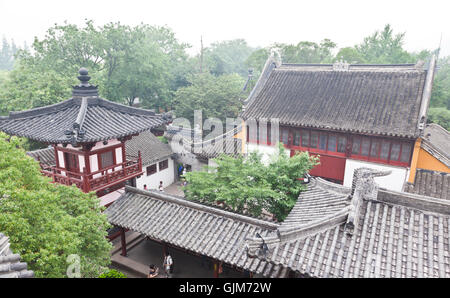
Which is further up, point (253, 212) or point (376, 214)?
point (376, 214)

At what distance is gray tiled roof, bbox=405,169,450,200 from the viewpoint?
14566mm

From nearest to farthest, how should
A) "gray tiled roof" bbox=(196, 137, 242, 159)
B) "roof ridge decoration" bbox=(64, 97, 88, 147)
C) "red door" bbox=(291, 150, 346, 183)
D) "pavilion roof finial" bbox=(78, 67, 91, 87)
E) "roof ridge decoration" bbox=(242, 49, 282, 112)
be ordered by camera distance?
"roof ridge decoration" bbox=(64, 97, 88, 147)
"pavilion roof finial" bbox=(78, 67, 91, 87)
"red door" bbox=(291, 150, 346, 183)
"roof ridge decoration" bbox=(242, 49, 282, 112)
"gray tiled roof" bbox=(196, 137, 242, 159)

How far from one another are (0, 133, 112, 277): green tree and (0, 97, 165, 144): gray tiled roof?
3134mm

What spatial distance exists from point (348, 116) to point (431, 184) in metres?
5.76

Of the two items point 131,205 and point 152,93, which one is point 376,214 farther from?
point 152,93

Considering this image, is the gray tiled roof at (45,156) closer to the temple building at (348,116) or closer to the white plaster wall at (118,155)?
the white plaster wall at (118,155)

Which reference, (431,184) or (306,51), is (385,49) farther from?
(431,184)

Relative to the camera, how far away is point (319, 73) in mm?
22312

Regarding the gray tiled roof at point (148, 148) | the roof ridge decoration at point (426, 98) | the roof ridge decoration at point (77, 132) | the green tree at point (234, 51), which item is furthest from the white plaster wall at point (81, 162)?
the green tree at point (234, 51)

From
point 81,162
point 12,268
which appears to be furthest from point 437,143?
point 12,268

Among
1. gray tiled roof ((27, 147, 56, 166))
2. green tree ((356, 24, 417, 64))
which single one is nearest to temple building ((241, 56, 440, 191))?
gray tiled roof ((27, 147, 56, 166))

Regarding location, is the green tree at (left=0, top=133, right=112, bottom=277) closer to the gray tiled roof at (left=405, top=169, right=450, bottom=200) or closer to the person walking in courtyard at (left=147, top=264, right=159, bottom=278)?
the person walking in courtyard at (left=147, top=264, right=159, bottom=278)
